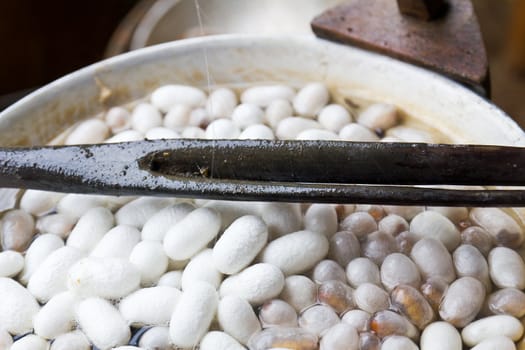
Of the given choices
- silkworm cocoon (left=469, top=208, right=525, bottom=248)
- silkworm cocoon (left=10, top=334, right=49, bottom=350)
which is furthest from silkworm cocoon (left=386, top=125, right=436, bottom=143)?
silkworm cocoon (left=10, top=334, right=49, bottom=350)

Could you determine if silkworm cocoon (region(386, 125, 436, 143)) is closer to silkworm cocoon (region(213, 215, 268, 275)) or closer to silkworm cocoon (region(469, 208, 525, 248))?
silkworm cocoon (region(469, 208, 525, 248))

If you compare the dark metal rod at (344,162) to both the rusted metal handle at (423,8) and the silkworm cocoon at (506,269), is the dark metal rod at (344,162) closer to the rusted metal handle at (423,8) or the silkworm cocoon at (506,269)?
the silkworm cocoon at (506,269)

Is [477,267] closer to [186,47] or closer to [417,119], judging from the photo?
[417,119]

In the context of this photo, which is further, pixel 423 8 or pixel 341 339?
pixel 423 8

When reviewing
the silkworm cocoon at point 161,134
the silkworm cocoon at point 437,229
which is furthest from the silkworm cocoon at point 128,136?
the silkworm cocoon at point 437,229

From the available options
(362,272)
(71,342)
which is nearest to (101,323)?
(71,342)

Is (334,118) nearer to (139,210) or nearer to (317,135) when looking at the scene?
(317,135)
